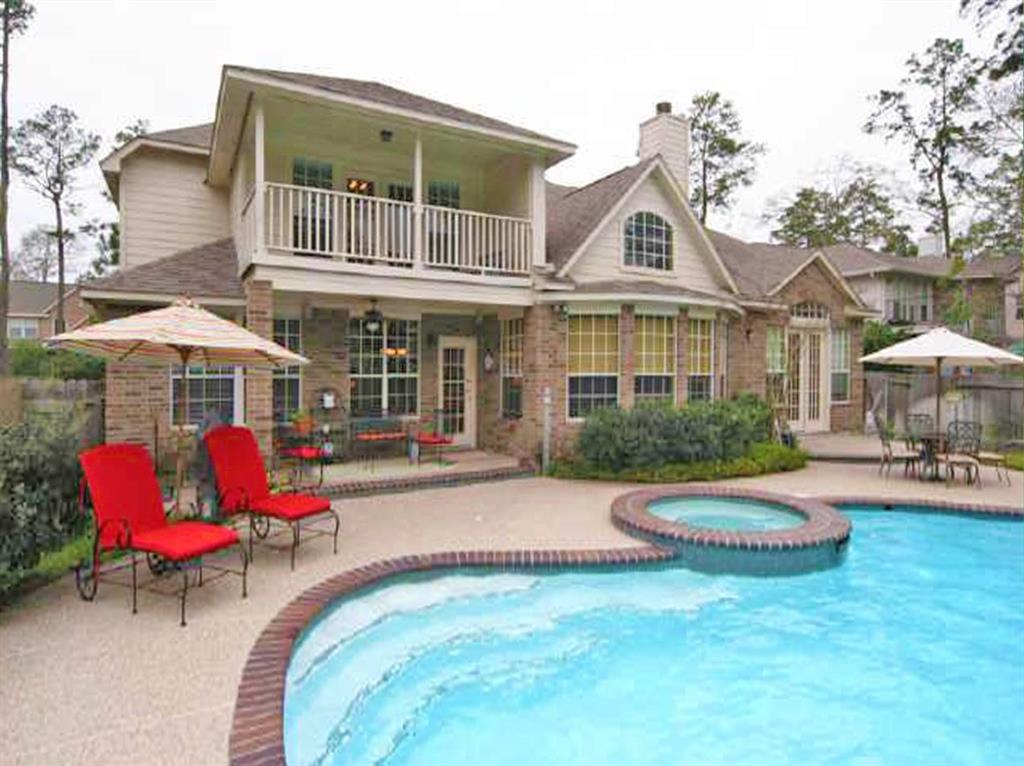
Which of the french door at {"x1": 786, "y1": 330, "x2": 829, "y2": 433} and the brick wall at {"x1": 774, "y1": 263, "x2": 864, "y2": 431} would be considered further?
the french door at {"x1": 786, "y1": 330, "x2": 829, "y2": 433}

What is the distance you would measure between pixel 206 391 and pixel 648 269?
9.88 m

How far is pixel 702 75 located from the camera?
29.2 metres

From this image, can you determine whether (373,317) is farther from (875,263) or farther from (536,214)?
(875,263)

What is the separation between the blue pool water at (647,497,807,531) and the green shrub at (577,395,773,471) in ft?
6.12

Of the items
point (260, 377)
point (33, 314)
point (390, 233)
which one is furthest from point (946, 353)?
point (33, 314)

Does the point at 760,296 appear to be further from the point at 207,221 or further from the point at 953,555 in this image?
the point at 207,221

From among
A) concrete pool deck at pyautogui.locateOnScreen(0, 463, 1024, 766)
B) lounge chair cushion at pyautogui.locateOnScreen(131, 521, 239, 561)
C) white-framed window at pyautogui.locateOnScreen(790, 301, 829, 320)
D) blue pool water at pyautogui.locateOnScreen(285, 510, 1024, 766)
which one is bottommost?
blue pool water at pyautogui.locateOnScreen(285, 510, 1024, 766)

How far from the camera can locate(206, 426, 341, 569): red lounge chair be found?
6535 mm

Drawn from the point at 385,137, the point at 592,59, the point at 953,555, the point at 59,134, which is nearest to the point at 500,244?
the point at 385,137

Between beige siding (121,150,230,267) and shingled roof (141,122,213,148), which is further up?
shingled roof (141,122,213,148)

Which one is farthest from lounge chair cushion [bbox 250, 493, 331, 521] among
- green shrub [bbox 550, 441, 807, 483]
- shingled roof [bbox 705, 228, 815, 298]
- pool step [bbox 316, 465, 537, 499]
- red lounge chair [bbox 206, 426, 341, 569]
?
shingled roof [bbox 705, 228, 815, 298]

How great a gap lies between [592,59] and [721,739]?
1998cm

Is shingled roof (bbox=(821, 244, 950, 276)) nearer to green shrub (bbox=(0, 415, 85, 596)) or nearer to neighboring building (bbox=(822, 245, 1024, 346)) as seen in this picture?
neighboring building (bbox=(822, 245, 1024, 346))

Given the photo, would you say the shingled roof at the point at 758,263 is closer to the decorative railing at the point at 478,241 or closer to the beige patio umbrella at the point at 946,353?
the beige patio umbrella at the point at 946,353
